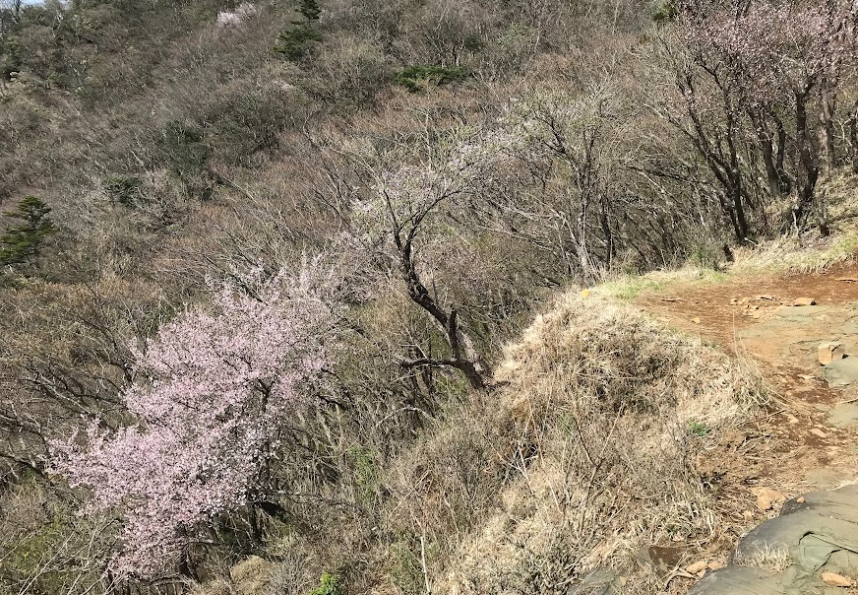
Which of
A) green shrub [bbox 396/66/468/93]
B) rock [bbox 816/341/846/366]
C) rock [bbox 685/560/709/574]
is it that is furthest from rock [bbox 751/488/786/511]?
green shrub [bbox 396/66/468/93]

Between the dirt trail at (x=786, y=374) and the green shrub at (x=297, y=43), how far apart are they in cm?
3105

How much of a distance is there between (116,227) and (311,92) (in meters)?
12.6

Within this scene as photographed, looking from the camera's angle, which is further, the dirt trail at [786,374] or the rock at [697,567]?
the dirt trail at [786,374]

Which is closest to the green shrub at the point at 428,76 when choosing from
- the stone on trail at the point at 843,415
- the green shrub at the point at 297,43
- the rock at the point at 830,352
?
the green shrub at the point at 297,43

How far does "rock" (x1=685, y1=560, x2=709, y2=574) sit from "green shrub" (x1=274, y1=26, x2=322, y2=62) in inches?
1351

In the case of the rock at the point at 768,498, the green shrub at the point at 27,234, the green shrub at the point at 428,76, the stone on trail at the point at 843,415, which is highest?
the green shrub at the point at 428,76

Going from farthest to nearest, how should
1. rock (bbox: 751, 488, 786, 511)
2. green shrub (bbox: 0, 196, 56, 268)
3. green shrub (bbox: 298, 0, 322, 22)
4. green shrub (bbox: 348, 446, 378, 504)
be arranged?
green shrub (bbox: 298, 0, 322, 22) < green shrub (bbox: 0, 196, 56, 268) < green shrub (bbox: 348, 446, 378, 504) < rock (bbox: 751, 488, 786, 511)

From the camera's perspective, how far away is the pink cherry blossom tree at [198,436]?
28.4 feet

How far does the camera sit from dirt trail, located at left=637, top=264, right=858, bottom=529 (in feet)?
12.9

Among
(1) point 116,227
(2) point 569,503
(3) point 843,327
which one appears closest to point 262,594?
(2) point 569,503

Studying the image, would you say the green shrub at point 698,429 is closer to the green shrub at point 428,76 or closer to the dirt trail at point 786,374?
the dirt trail at point 786,374

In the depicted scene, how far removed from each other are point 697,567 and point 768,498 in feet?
2.55

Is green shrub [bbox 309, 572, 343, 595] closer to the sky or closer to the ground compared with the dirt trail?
closer to the ground

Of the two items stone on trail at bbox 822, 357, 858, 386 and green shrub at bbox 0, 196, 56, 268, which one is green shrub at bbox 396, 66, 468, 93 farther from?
stone on trail at bbox 822, 357, 858, 386
